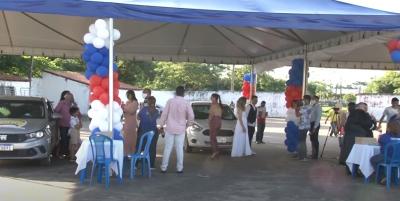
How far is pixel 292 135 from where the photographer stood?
14672mm

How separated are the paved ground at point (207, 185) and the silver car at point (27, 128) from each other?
15.0 inches

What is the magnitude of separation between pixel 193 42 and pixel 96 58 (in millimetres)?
8644

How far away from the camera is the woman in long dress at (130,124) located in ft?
35.4

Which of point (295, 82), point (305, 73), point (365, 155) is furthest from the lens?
point (295, 82)

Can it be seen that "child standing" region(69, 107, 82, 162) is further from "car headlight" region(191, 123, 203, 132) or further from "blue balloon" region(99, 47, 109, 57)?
"car headlight" region(191, 123, 203, 132)

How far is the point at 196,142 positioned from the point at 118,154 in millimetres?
5177

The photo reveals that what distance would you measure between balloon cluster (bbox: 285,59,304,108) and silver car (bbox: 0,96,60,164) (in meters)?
7.47

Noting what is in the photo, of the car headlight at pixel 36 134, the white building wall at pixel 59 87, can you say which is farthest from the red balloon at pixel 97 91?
the white building wall at pixel 59 87

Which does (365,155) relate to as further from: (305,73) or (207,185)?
(305,73)

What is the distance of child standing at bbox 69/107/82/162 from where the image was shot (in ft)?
38.0

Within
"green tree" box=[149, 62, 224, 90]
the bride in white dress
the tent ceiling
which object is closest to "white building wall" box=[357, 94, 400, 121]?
"green tree" box=[149, 62, 224, 90]

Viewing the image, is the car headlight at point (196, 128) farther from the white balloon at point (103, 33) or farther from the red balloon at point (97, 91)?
the white balloon at point (103, 33)

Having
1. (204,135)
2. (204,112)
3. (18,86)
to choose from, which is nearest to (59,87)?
(18,86)

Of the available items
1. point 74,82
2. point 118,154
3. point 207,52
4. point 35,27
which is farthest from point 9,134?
point 74,82
